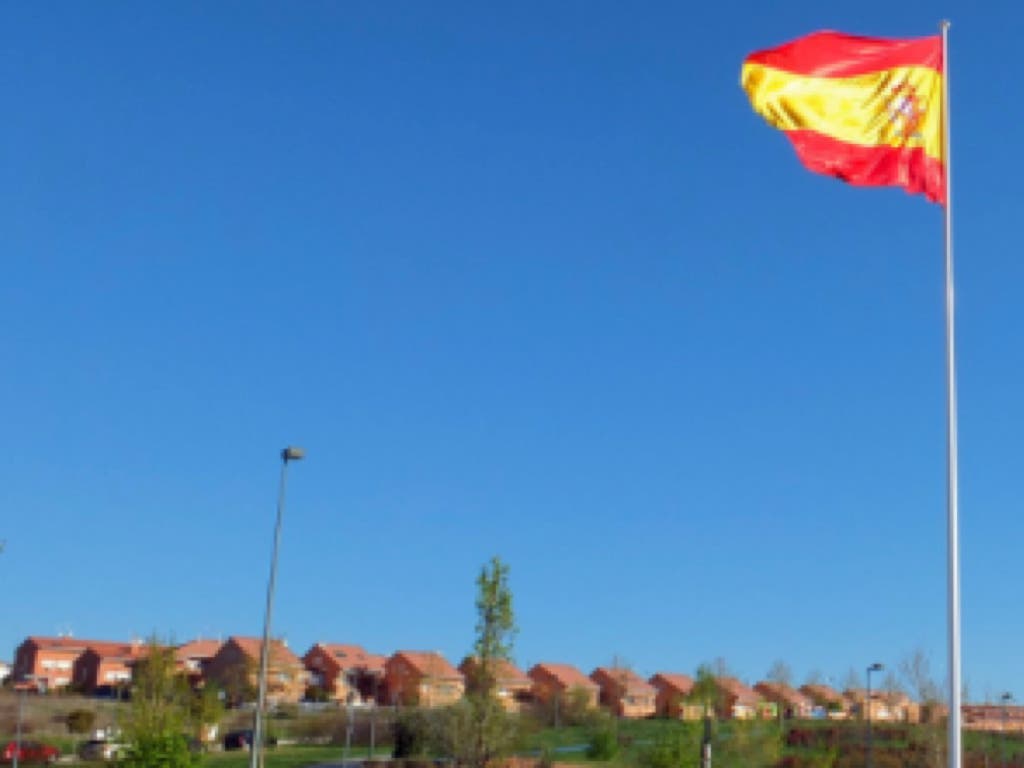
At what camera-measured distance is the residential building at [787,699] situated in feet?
295

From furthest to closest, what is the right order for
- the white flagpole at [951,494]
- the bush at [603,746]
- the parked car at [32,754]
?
the bush at [603,746]
the parked car at [32,754]
the white flagpole at [951,494]

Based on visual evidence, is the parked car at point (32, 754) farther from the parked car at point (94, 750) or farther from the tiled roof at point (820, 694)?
the tiled roof at point (820, 694)

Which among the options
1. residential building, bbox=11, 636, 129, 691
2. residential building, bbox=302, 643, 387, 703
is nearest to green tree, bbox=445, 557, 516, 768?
residential building, bbox=302, 643, 387, 703

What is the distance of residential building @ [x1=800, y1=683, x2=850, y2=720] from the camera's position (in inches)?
4044

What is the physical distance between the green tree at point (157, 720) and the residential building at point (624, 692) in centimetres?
6181

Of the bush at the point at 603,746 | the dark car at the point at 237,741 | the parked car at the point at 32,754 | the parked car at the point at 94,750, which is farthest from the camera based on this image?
the dark car at the point at 237,741

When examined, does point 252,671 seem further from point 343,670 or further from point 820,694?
point 820,694

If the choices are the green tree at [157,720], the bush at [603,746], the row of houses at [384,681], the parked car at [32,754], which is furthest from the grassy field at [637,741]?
the row of houses at [384,681]

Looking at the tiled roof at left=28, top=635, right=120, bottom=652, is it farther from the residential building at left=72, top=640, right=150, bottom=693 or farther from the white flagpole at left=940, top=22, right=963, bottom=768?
the white flagpole at left=940, top=22, right=963, bottom=768

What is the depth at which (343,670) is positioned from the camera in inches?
4136

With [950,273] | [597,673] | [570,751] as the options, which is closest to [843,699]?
[597,673]

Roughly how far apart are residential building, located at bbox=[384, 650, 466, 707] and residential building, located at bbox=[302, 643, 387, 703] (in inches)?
62.6

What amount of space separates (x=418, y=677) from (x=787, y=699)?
3042 cm

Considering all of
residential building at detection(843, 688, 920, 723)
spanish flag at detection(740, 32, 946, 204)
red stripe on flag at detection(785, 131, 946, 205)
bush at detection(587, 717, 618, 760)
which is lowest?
bush at detection(587, 717, 618, 760)
